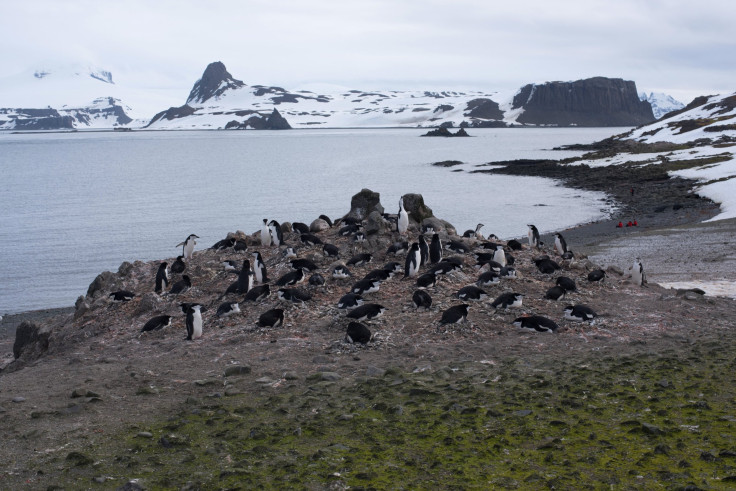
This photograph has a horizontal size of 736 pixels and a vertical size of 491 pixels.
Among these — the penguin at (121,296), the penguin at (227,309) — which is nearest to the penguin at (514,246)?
the penguin at (227,309)

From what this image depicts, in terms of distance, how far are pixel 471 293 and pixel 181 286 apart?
682 cm

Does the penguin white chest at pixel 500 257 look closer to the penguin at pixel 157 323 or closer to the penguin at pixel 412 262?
the penguin at pixel 412 262

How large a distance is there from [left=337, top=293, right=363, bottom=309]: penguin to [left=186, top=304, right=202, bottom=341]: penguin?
111 inches

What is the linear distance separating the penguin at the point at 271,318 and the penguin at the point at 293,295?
97 centimetres

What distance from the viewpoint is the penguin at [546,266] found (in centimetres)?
1623

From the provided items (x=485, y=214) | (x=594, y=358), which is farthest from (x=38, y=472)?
(x=485, y=214)

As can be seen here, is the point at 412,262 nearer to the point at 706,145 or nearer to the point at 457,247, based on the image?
the point at 457,247

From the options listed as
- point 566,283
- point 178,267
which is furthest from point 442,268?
point 178,267

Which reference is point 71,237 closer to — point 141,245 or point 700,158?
point 141,245

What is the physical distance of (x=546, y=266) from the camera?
1622 cm

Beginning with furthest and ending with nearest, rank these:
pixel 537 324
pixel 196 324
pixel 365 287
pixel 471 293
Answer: pixel 365 287 → pixel 471 293 → pixel 196 324 → pixel 537 324

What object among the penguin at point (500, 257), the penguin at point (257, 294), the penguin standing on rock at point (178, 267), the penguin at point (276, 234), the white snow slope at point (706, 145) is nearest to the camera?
the penguin at point (257, 294)

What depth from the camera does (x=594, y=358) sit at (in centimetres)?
1074

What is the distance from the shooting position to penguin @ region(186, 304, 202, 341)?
12.7 meters
